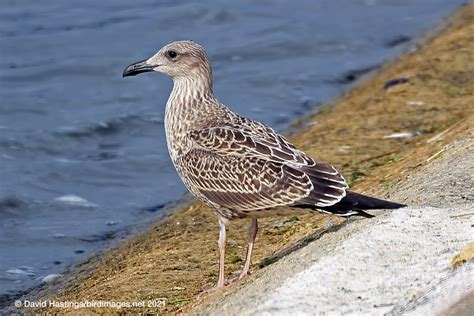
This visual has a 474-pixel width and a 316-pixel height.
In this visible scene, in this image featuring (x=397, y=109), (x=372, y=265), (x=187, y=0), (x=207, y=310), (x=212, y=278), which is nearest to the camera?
(x=372, y=265)

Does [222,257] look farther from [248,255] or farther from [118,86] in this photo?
[118,86]

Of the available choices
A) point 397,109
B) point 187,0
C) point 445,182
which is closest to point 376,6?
point 187,0

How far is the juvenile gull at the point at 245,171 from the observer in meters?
7.11

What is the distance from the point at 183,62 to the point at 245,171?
1.50m

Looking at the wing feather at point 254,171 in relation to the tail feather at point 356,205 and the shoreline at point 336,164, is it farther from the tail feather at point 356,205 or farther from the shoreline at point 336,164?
the shoreline at point 336,164

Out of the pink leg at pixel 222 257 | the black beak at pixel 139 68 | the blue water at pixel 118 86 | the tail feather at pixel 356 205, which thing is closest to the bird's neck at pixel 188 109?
the black beak at pixel 139 68

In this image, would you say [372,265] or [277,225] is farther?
[277,225]

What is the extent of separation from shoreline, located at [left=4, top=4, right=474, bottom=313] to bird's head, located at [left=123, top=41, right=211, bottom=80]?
60.8 inches

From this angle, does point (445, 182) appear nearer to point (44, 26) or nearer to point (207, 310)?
point (207, 310)

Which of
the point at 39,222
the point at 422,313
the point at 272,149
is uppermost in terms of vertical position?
the point at 272,149

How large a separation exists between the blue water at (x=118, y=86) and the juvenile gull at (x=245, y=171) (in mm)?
2718

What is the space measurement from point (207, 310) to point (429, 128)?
582cm

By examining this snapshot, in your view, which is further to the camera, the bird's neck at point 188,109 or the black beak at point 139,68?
the black beak at point 139,68

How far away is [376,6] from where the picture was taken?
2077cm
